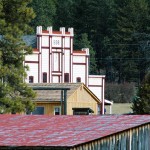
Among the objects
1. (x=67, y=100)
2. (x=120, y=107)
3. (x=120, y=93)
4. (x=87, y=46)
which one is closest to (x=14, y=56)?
(x=67, y=100)

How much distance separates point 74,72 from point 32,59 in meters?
4.59

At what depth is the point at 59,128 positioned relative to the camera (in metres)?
24.6

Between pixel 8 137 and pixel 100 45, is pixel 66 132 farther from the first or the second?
pixel 100 45

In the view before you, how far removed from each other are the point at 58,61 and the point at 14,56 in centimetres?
4936

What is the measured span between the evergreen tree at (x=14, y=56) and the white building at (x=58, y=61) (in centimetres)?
4485

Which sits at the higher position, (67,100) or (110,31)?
(110,31)

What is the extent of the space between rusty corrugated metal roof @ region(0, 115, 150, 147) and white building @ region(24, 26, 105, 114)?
225ft

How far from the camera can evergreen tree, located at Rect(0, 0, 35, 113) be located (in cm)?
4766

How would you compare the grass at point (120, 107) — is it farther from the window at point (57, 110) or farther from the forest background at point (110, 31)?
the window at point (57, 110)

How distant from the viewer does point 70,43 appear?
322 feet

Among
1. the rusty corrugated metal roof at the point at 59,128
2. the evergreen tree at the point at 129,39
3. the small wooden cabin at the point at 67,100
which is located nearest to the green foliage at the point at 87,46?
the evergreen tree at the point at 129,39

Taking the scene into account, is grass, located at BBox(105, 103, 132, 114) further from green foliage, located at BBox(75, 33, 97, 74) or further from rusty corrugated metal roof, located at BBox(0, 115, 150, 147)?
rusty corrugated metal roof, located at BBox(0, 115, 150, 147)

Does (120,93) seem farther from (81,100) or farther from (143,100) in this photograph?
(143,100)

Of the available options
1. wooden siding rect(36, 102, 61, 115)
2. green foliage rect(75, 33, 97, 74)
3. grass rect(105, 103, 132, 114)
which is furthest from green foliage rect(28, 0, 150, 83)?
wooden siding rect(36, 102, 61, 115)
